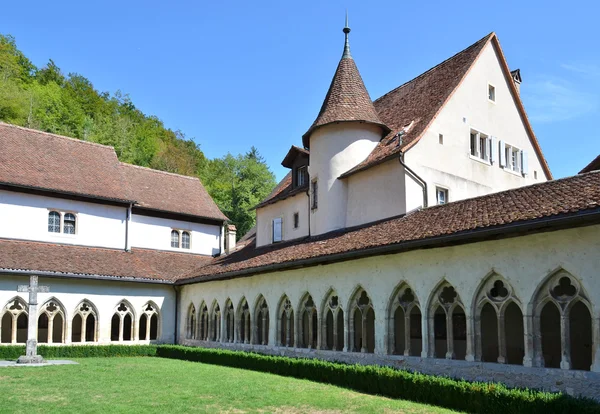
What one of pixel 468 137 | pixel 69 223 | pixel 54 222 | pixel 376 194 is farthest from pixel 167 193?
pixel 468 137

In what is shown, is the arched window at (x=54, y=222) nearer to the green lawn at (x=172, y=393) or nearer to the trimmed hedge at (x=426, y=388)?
the green lawn at (x=172, y=393)

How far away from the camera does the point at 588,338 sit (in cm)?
1627

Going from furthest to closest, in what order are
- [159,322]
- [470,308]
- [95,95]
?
[95,95], [159,322], [470,308]

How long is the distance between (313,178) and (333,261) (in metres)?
6.26

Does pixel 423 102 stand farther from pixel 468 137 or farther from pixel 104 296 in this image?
pixel 104 296

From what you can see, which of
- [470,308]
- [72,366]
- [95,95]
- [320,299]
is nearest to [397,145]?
[320,299]

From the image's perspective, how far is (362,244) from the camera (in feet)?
55.0

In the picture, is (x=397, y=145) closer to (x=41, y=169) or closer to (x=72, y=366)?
(x=72, y=366)

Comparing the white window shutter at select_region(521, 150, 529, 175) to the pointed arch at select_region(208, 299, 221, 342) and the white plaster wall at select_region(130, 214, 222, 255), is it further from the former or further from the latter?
the white plaster wall at select_region(130, 214, 222, 255)

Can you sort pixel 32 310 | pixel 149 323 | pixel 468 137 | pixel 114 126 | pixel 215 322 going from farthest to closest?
1. pixel 114 126
2. pixel 149 323
3. pixel 215 322
4. pixel 468 137
5. pixel 32 310

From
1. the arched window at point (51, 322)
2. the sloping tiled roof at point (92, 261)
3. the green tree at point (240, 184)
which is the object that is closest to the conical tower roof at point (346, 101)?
the sloping tiled roof at point (92, 261)

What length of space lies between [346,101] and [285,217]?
20.2ft

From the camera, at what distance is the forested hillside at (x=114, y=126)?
193 ft

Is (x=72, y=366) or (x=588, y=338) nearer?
(x=588, y=338)
